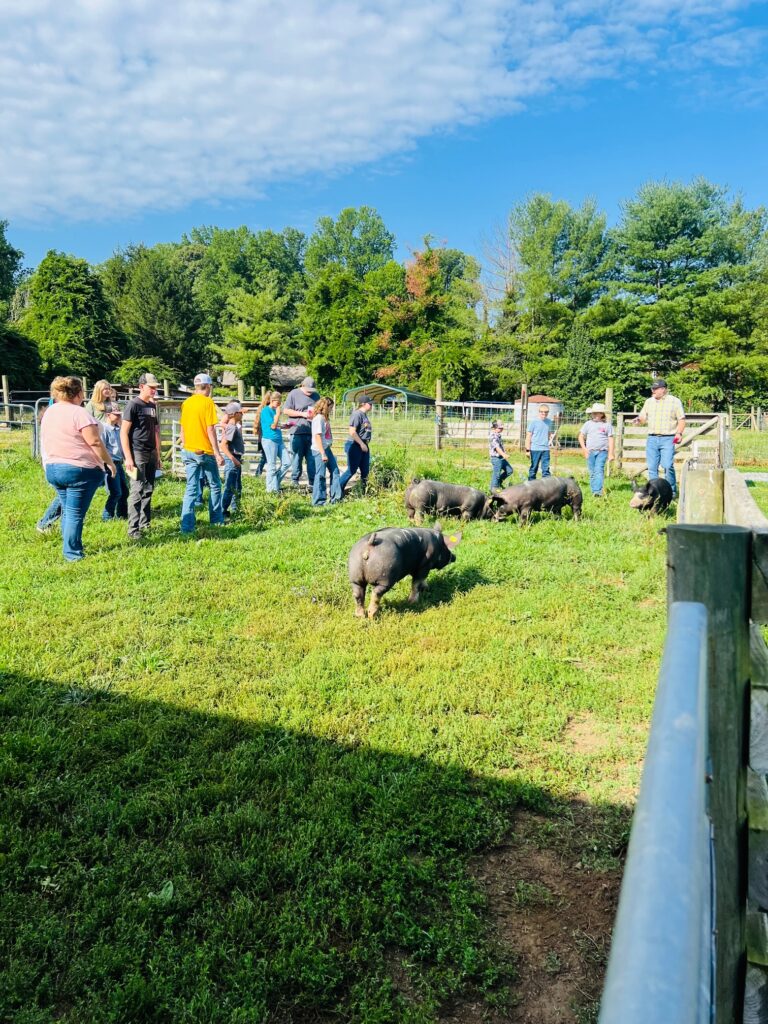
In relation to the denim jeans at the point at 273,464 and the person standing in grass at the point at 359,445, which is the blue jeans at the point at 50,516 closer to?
the denim jeans at the point at 273,464

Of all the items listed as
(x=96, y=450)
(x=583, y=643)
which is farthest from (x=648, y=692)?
(x=96, y=450)

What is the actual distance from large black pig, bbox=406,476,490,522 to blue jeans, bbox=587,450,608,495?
128 inches

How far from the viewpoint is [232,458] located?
9938 millimetres

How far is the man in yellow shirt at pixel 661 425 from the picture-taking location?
11.0 metres

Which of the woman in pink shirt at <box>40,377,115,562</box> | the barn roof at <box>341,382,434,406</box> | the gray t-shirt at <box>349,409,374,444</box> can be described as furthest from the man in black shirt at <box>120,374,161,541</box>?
the barn roof at <box>341,382,434,406</box>

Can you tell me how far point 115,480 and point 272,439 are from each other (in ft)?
10.5

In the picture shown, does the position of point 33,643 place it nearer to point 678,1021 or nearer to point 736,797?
point 736,797

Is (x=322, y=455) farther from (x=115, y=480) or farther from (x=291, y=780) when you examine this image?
(x=291, y=780)

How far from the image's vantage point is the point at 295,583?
707 centimetres

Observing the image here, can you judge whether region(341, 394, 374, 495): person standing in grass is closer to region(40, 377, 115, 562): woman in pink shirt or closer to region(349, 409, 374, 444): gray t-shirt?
region(349, 409, 374, 444): gray t-shirt

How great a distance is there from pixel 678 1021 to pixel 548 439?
12541mm

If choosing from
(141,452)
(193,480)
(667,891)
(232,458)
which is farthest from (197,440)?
(667,891)

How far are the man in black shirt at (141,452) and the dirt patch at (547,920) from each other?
6.31 meters

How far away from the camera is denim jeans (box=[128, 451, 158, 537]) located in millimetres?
8328
